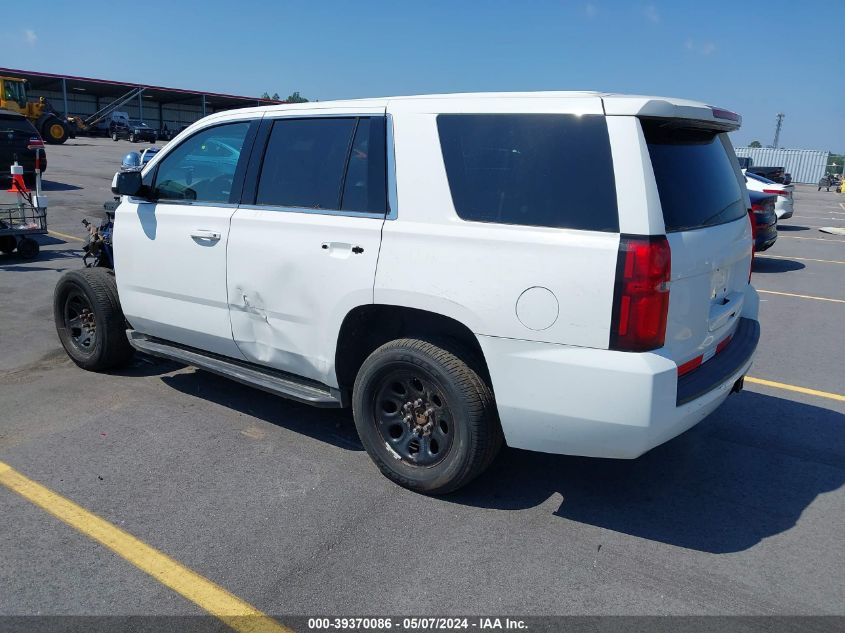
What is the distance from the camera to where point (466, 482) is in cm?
367

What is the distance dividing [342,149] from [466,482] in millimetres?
1940

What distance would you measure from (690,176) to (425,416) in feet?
5.84

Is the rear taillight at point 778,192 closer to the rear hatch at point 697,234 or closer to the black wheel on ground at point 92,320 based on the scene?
the rear hatch at point 697,234

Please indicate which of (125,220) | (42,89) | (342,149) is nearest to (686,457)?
(342,149)

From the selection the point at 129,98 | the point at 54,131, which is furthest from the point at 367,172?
the point at 129,98

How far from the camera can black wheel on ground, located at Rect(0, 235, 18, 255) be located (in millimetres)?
10211

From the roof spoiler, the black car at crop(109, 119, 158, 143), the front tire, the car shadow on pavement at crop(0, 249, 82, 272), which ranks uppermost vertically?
the black car at crop(109, 119, 158, 143)

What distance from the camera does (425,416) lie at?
3.79 m

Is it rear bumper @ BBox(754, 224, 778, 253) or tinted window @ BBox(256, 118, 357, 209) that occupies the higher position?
tinted window @ BBox(256, 118, 357, 209)

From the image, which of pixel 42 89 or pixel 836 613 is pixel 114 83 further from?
pixel 836 613

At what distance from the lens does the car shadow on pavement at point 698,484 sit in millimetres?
3598

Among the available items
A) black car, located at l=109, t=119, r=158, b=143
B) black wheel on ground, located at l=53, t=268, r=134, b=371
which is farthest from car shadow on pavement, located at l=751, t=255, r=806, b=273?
black car, located at l=109, t=119, r=158, b=143

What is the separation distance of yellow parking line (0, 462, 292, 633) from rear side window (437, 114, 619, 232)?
6.54 feet

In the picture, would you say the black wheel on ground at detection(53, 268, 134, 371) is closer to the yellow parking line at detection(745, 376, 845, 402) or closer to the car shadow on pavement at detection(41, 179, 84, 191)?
the yellow parking line at detection(745, 376, 845, 402)
